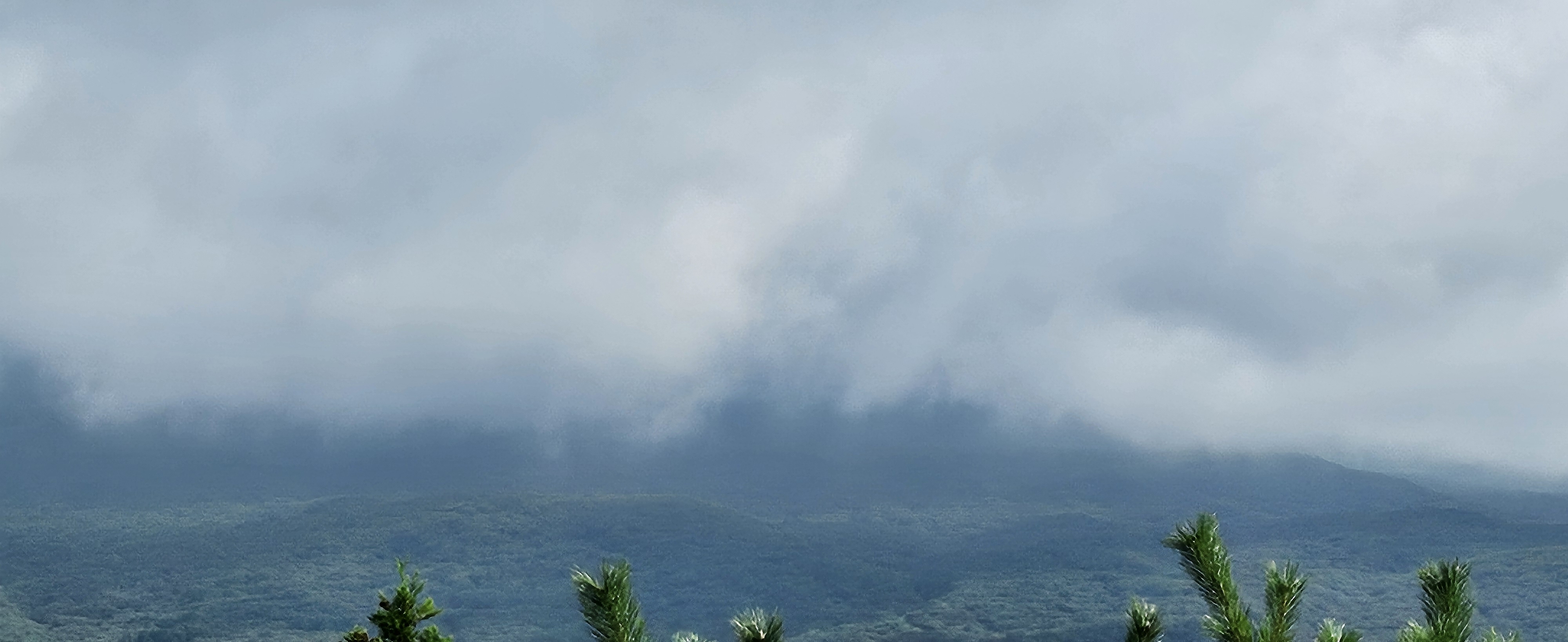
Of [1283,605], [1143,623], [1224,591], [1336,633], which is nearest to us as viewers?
[1336,633]

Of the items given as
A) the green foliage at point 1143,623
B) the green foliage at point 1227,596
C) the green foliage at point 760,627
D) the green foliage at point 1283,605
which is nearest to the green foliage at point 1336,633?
the green foliage at point 1227,596

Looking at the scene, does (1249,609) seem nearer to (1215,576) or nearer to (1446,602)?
(1215,576)

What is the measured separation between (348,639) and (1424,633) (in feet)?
31.7

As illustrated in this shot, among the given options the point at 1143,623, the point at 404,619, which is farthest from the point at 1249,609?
the point at 404,619

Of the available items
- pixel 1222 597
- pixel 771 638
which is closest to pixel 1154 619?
pixel 1222 597

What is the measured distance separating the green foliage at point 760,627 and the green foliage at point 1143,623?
133 inches

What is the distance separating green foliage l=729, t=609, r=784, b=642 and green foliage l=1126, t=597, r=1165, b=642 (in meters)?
3.37

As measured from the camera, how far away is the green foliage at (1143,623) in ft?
39.5

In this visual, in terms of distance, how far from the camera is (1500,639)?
12.9 m

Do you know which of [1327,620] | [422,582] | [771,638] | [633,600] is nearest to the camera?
[771,638]

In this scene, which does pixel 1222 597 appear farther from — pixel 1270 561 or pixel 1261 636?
pixel 1270 561

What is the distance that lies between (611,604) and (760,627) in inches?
57.3

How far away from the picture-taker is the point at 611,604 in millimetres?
11305

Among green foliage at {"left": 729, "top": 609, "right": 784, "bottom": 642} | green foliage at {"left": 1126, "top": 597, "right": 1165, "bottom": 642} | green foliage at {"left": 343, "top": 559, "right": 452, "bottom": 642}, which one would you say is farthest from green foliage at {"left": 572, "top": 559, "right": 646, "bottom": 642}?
green foliage at {"left": 1126, "top": 597, "right": 1165, "bottom": 642}
